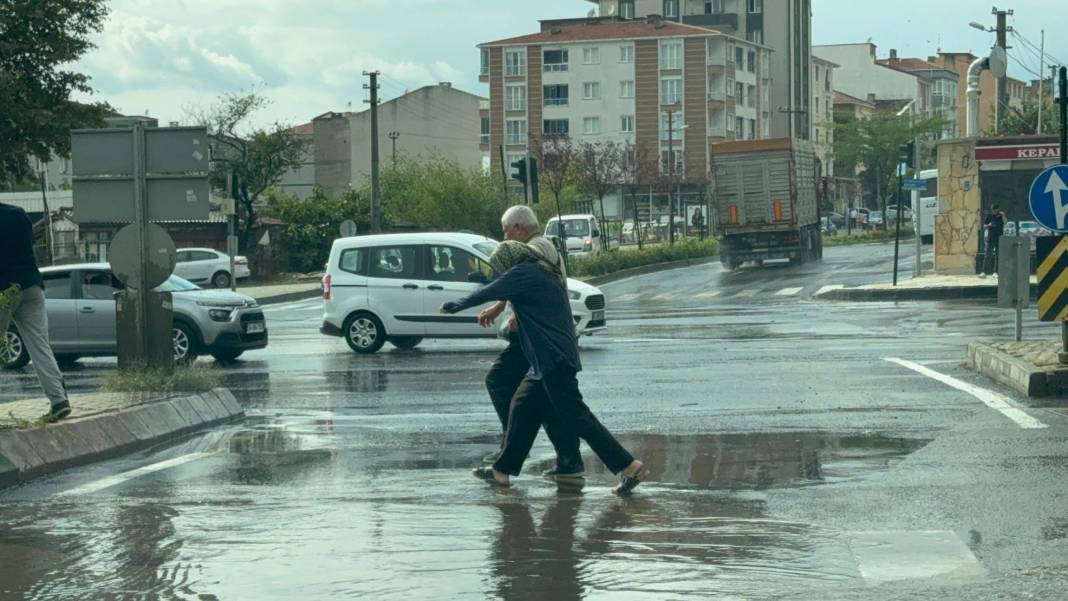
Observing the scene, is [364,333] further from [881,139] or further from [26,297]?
[881,139]

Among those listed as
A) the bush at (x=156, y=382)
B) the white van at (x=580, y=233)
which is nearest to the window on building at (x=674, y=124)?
the white van at (x=580, y=233)

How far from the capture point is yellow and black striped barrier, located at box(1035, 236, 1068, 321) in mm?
14352

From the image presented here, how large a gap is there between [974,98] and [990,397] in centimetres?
2532

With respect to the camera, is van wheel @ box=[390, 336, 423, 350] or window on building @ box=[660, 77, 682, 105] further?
window on building @ box=[660, 77, 682, 105]

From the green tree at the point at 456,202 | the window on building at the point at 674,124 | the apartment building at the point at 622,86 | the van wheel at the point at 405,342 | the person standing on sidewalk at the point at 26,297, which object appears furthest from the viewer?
the apartment building at the point at 622,86

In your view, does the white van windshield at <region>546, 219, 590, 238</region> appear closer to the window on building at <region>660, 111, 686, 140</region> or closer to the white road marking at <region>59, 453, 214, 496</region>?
the white road marking at <region>59, 453, 214, 496</region>

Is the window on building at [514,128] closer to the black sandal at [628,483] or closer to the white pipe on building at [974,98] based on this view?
the white pipe on building at [974,98]

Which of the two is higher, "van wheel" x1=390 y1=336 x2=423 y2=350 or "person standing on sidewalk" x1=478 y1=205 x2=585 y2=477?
"person standing on sidewalk" x1=478 y1=205 x2=585 y2=477

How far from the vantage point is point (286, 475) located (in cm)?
1009

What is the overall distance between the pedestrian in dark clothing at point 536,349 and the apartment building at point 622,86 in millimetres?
98092

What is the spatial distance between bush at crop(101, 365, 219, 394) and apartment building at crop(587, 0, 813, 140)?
4377 inches

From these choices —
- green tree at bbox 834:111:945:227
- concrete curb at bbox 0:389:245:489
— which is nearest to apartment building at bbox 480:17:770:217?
green tree at bbox 834:111:945:227

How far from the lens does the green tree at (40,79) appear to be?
170ft

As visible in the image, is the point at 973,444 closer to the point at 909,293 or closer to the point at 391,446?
the point at 391,446
